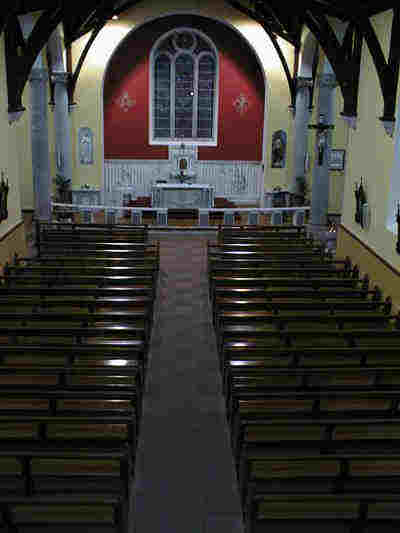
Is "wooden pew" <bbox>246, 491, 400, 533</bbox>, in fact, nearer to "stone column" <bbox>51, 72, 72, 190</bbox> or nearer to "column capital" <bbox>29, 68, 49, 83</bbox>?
"column capital" <bbox>29, 68, 49, 83</bbox>

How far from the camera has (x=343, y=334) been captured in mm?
7414

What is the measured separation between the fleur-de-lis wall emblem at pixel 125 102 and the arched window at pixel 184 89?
2.71ft

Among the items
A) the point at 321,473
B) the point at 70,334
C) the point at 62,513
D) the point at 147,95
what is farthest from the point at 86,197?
the point at 62,513

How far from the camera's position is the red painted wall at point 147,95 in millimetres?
21516

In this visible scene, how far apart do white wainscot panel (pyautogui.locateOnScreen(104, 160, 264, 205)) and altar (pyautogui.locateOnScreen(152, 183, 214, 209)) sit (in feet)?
8.28

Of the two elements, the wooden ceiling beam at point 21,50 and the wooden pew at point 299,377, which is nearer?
the wooden pew at point 299,377

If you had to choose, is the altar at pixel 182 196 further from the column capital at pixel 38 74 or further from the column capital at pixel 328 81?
the column capital at pixel 328 81

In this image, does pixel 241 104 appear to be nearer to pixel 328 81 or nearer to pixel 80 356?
pixel 328 81

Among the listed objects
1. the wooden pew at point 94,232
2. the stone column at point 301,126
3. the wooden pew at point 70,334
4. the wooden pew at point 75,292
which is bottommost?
the wooden pew at point 70,334

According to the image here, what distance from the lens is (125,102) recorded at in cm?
2206

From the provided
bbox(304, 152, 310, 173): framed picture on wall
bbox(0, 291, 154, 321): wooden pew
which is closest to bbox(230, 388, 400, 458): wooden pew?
bbox(0, 291, 154, 321): wooden pew

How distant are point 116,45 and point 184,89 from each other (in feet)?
10.3

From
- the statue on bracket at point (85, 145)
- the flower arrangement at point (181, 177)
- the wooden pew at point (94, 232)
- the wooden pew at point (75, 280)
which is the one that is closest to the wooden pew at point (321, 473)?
the wooden pew at point (75, 280)

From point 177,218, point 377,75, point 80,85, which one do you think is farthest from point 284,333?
point 80,85
